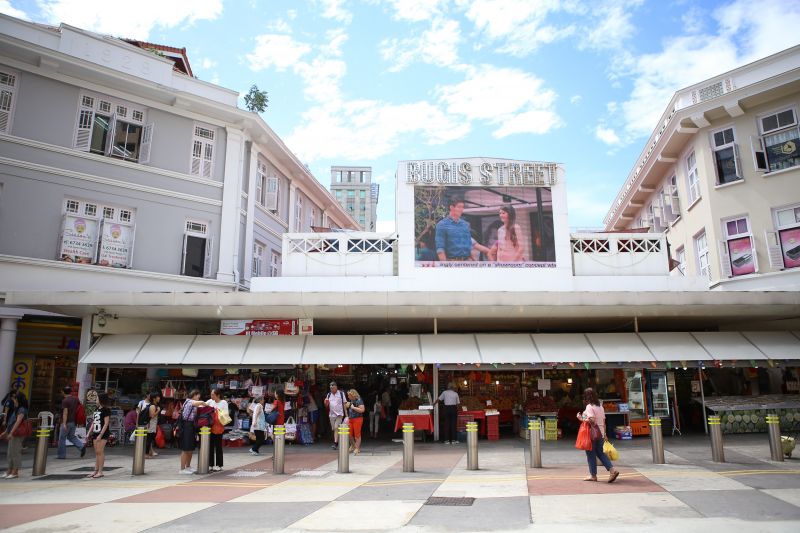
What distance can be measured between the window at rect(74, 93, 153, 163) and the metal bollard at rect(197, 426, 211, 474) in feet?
37.0

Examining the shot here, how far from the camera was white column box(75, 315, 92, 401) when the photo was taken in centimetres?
1466

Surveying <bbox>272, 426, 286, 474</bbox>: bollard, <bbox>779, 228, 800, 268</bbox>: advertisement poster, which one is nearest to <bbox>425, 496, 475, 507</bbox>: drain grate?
<bbox>272, 426, 286, 474</bbox>: bollard

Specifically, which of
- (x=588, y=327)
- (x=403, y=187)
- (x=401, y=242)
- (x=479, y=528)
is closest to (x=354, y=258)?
(x=401, y=242)

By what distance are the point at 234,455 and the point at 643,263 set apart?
1368cm

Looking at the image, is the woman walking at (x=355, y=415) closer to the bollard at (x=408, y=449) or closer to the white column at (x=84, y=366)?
the bollard at (x=408, y=449)

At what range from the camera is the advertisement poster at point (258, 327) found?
15.6 meters

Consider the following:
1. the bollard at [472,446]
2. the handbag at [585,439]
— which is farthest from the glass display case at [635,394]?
the handbag at [585,439]

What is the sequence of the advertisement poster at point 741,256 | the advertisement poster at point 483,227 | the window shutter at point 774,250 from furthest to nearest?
the advertisement poster at point 741,256
the window shutter at point 774,250
the advertisement poster at point 483,227

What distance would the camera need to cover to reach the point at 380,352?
14.8 metres

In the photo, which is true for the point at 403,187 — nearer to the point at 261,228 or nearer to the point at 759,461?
the point at 261,228

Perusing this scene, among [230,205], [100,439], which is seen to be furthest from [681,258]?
[100,439]

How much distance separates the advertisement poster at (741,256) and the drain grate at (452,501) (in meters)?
15.3

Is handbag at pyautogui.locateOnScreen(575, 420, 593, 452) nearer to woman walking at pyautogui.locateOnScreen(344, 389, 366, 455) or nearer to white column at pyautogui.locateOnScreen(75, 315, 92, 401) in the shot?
woman walking at pyautogui.locateOnScreen(344, 389, 366, 455)

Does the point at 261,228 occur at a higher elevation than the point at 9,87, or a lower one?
lower
